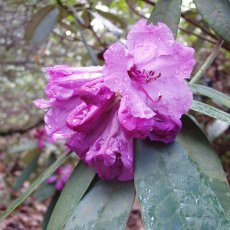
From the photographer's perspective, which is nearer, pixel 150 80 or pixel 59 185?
pixel 150 80

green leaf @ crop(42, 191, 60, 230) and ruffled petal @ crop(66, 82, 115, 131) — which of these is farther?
green leaf @ crop(42, 191, 60, 230)

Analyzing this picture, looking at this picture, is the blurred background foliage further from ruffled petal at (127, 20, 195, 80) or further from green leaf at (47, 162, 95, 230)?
green leaf at (47, 162, 95, 230)

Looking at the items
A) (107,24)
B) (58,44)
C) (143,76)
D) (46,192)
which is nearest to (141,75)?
(143,76)

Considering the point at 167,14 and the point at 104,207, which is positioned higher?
the point at 167,14

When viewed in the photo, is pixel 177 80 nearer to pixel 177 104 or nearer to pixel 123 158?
pixel 177 104

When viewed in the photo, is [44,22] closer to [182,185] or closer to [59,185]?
[59,185]

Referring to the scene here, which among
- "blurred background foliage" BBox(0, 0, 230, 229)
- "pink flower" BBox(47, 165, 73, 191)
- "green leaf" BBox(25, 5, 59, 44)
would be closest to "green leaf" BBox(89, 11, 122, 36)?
"blurred background foliage" BBox(0, 0, 230, 229)

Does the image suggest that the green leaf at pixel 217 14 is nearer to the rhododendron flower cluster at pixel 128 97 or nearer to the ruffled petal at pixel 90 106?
the rhododendron flower cluster at pixel 128 97

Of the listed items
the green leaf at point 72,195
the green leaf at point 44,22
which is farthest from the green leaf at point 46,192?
the green leaf at point 72,195
